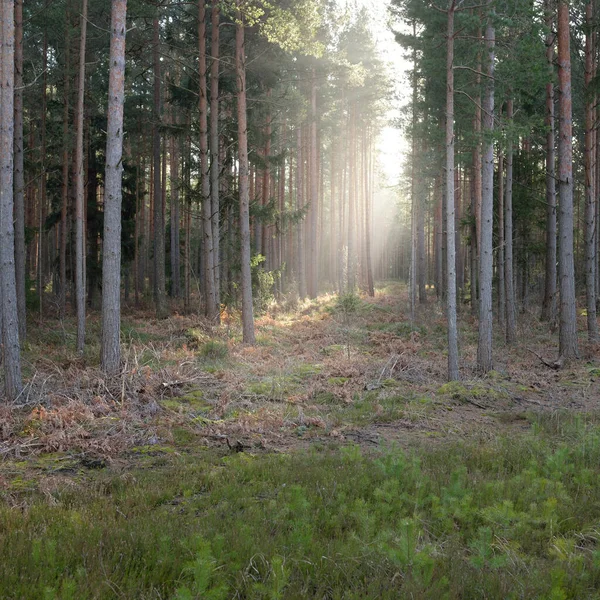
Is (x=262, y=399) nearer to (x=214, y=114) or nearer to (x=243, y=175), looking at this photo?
(x=243, y=175)

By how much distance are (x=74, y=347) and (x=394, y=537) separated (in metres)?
13.3

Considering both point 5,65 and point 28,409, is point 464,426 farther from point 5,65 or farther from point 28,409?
point 5,65

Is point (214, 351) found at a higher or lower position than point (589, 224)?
lower

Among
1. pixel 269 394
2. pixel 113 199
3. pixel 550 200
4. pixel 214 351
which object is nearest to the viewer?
pixel 113 199

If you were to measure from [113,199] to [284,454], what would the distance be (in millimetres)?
5971

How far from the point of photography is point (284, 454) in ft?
22.7

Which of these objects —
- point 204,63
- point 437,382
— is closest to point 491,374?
point 437,382

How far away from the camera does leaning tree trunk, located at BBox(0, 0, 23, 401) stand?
8.65 m

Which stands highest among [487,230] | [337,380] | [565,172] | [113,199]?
[565,172]

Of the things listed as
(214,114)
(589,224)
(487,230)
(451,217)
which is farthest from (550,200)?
(214,114)

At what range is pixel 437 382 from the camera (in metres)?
11.8

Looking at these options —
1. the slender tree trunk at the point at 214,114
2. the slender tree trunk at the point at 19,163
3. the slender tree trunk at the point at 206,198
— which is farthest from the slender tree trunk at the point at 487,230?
the slender tree trunk at the point at 19,163

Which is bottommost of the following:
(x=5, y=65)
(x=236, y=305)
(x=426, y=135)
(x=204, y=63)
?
(x=236, y=305)

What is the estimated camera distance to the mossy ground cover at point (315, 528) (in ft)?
12.0
